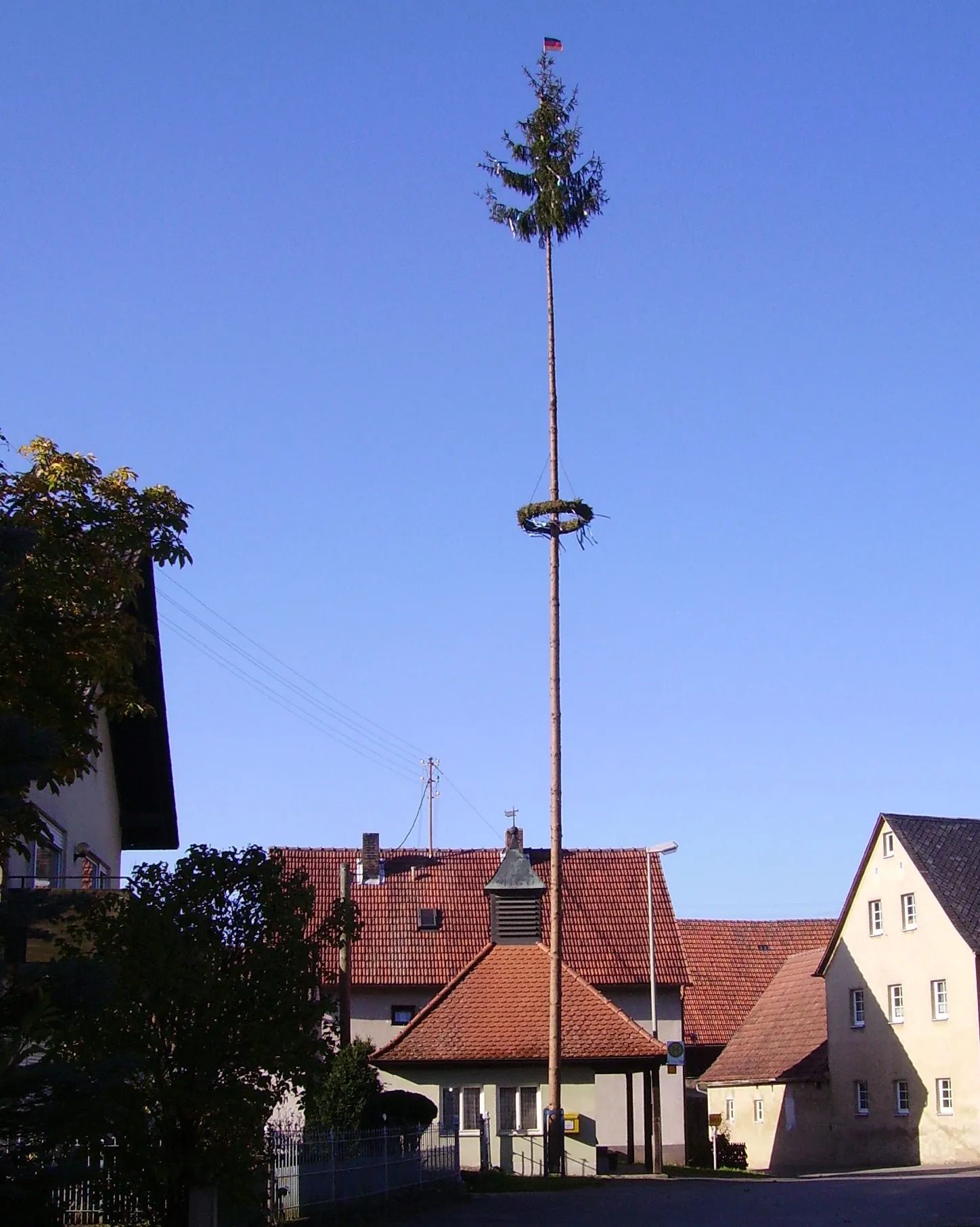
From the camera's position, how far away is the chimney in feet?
156

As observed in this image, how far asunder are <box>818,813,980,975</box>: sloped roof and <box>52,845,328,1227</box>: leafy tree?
108ft

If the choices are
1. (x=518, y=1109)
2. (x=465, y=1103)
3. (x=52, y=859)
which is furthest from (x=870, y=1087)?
(x=52, y=859)

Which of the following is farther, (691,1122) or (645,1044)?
(691,1122)

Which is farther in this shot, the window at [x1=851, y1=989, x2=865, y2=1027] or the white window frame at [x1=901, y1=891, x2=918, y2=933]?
the window at [x1=851, y1=989, x2=865, y2=1027]

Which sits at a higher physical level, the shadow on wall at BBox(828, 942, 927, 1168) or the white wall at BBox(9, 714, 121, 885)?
the white wall at BBox(9, 714, 121, 885)

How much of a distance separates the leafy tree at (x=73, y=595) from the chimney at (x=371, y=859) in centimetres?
3307

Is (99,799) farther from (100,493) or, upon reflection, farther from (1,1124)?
(1,1124)

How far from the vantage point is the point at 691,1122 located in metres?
52.5

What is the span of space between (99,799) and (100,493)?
9855 millimetres

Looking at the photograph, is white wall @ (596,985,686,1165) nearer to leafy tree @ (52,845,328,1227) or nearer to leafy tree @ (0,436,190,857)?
leafy tree @ (52,845,328,1227)

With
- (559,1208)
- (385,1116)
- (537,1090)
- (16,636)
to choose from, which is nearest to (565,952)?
(537,1090)

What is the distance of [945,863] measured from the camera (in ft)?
157

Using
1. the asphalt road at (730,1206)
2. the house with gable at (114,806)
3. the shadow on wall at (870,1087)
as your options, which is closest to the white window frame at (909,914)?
the shadow on wall at (870,1087)

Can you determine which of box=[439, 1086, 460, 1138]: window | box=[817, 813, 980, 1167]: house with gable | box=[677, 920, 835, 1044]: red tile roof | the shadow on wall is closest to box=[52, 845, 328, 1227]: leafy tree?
box=[439, 1086, 460, 1138]: window
